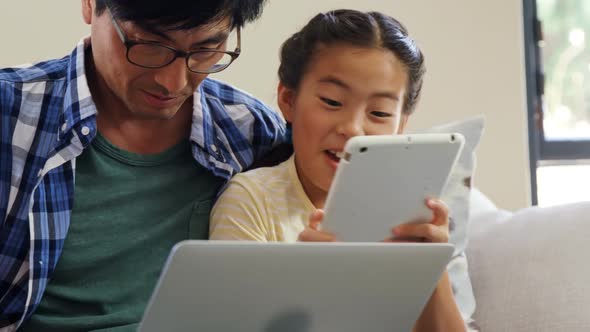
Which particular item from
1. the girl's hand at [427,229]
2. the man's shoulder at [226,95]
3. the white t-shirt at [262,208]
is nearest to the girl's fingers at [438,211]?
the girl's hand at [427,229]

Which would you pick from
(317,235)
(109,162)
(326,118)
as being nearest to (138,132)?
(109,162)

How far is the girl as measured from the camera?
4.11ft

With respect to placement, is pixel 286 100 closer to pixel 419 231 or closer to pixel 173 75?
pixel 173 75

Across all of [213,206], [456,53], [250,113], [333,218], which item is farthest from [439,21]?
[333,218]

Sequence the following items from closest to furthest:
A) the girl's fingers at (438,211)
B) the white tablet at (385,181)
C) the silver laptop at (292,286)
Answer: the silver laptop at (292,286), the white tablet at (385,181), the girl's fingers at (438,211)

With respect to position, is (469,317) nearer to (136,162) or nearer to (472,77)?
(136,162)

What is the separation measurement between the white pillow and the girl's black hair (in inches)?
5.6

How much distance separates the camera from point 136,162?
131cm

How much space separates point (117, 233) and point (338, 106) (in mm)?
383

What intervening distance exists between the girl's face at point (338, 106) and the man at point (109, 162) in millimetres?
132

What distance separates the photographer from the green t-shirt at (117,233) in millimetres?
1235

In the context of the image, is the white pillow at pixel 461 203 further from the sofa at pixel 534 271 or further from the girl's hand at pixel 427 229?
the girl's hand at pixel 427 229

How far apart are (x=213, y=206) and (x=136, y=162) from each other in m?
0.14

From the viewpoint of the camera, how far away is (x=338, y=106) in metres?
1.29
